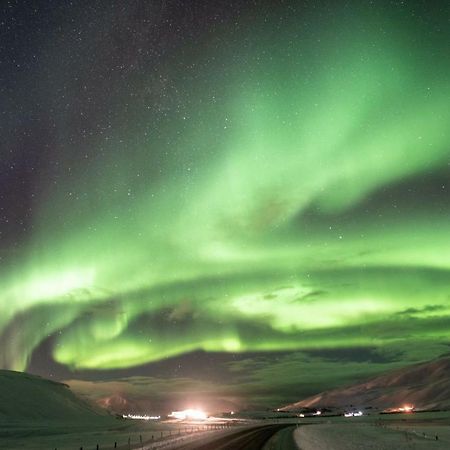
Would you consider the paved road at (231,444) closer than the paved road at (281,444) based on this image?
No

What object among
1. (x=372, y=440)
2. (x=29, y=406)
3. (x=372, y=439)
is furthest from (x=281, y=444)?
(x=29, y=406)

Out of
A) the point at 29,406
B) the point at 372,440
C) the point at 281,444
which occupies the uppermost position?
the point at 29,406

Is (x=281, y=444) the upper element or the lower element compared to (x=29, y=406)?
lower

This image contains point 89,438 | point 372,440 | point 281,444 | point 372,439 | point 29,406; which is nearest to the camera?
point 281,444

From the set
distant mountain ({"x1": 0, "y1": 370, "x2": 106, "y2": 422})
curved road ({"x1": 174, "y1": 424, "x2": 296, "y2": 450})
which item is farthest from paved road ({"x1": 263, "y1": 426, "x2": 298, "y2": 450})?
distant mountain ({"x1": 0, "y1": 370, "x2": 106, "y2": 422})

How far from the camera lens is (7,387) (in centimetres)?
18850

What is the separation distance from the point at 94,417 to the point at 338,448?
16214 cm

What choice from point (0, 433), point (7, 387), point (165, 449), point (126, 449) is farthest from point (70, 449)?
point (7, 387)

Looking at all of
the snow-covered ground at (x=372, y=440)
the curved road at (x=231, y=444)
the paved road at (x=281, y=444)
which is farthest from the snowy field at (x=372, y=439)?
the curved road at (x=231, y=444)

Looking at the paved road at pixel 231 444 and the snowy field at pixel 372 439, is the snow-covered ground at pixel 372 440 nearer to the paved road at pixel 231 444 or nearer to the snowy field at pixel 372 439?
the snowy field at pixel 372 439

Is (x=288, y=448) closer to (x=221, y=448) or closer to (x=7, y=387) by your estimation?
(x=221, y=448)

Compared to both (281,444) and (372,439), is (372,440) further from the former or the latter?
(281,444)

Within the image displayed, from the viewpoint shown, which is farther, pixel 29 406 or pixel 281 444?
pixel 29 406

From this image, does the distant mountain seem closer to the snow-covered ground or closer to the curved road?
the curved road
